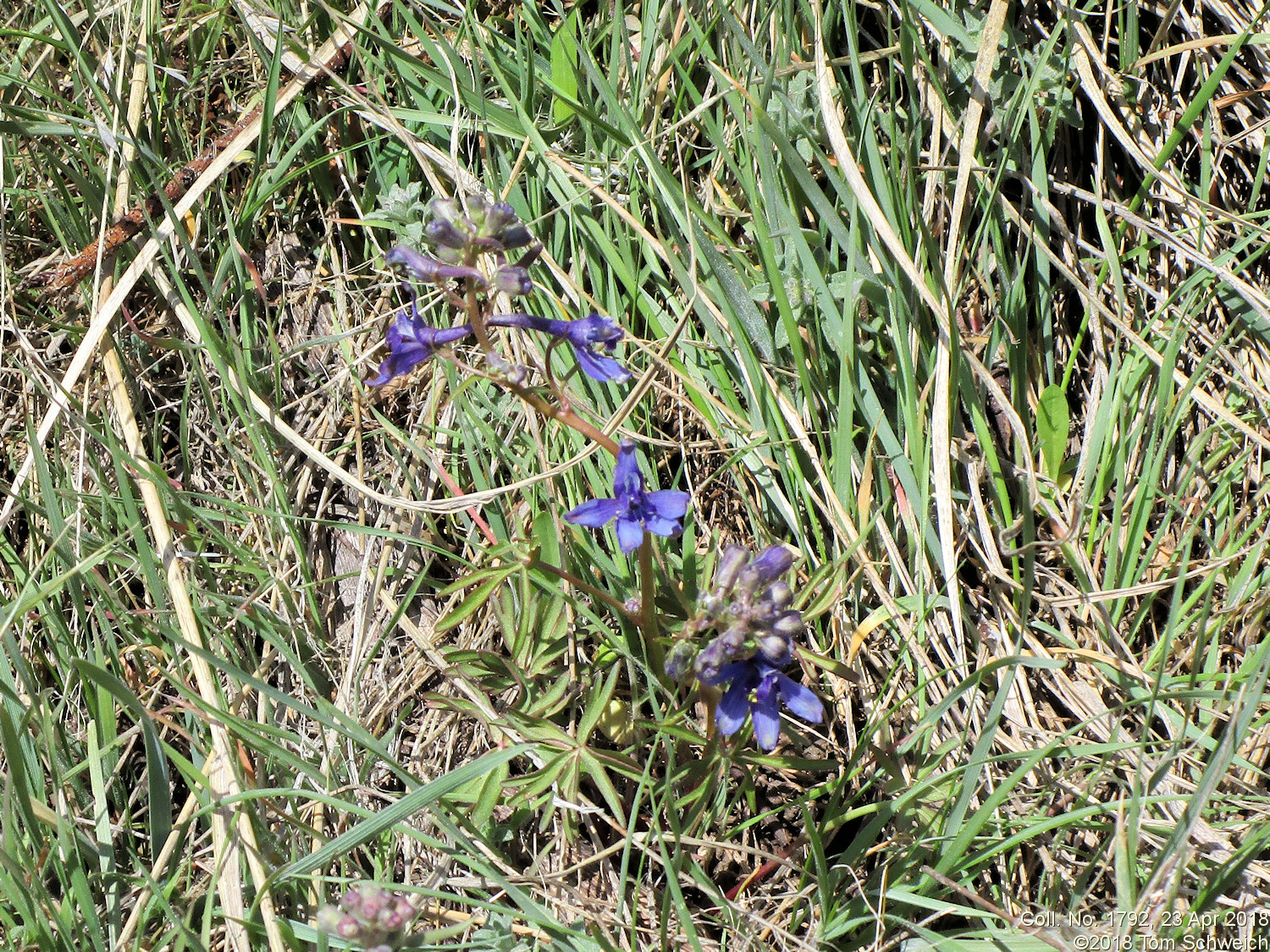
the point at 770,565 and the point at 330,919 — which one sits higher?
the point at 770,565

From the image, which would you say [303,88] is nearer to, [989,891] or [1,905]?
[1,905]

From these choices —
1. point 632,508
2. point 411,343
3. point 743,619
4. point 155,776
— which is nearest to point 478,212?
point 411,343

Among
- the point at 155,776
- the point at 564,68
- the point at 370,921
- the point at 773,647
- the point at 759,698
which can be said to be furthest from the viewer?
the point at 564,68

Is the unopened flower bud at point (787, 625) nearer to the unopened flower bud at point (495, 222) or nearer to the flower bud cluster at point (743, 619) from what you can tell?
the flower bud cluster at point (743, 619)

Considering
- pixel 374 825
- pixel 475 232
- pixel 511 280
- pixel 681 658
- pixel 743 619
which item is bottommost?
pixel 374 825

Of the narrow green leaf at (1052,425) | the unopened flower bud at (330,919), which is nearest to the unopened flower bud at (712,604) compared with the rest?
the unopened flower bud at (330,919)

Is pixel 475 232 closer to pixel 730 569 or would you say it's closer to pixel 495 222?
pixel 495 222

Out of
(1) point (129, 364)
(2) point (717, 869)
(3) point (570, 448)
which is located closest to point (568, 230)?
(3) point (570, 448)
